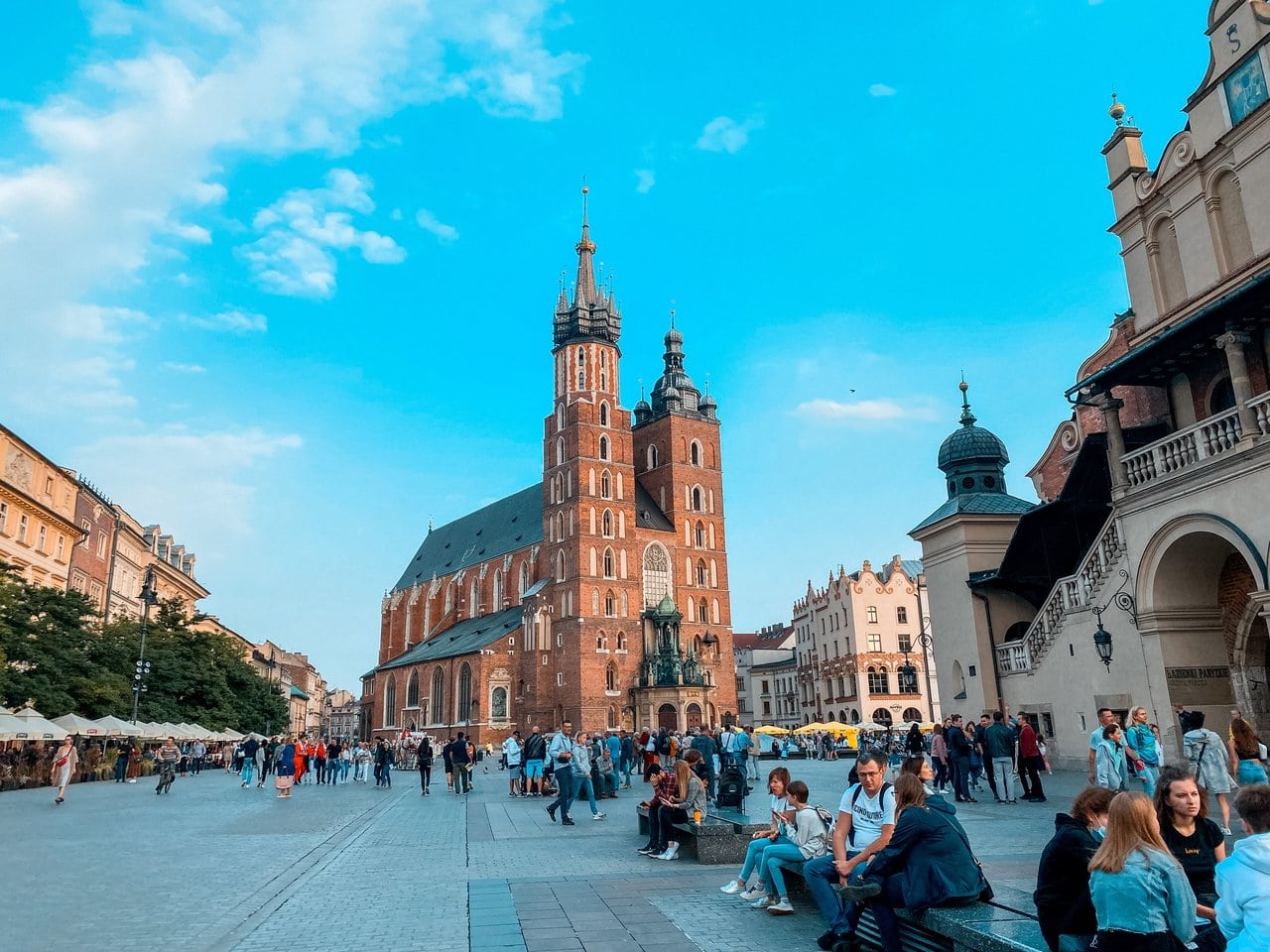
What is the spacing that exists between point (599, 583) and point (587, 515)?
4691 millimetres

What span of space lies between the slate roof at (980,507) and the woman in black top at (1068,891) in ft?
75.7

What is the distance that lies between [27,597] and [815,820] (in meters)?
30.8

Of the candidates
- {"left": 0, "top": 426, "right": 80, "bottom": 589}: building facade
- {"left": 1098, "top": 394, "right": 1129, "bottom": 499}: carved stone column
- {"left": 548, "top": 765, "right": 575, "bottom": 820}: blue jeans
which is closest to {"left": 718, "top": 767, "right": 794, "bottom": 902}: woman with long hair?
{"left": 548, "top": 765, "right": 575, "bottom": 820}: blue jeans

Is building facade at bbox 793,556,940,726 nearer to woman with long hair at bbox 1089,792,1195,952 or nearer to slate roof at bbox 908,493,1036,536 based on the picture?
slate roof at bbox 908,493,1036,536

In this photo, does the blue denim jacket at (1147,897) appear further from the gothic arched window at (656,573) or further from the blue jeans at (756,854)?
the gothic arched window at (656,573)

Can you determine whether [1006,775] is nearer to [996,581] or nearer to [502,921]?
[996,581]

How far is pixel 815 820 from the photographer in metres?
7.86

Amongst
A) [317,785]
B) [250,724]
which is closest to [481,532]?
[250,724]

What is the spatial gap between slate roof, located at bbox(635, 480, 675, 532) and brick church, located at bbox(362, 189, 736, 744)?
0.14m

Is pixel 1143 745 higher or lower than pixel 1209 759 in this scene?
higher

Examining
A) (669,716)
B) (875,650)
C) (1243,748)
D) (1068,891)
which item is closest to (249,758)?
(1243,748)

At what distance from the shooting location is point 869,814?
7.10 m

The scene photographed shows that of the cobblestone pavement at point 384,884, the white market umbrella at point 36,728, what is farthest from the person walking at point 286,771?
the cobblestone pavement at point 384,884

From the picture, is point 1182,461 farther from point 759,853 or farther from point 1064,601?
point 759,853
